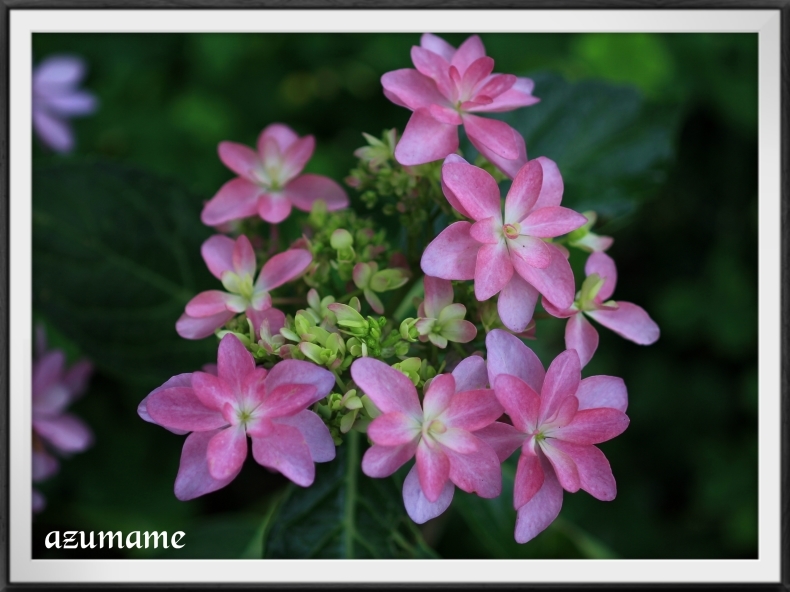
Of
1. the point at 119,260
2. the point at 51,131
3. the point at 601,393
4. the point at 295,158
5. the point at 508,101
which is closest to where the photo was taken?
the point at 601,393

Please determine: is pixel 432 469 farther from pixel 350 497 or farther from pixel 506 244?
pixel 350 497

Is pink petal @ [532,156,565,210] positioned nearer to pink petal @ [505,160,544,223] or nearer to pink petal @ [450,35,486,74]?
pink petal @ [505,160,544,223]

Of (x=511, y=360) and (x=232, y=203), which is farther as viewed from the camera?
(x=232, y=203)

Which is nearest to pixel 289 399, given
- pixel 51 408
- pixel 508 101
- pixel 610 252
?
pixel 508 101

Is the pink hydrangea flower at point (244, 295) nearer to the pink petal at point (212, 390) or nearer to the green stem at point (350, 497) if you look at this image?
the pink petal at point (212, 390)

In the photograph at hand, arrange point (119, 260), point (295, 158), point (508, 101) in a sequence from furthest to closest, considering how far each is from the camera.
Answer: point (119, 260)
point (295, 158)
point (508, 101)

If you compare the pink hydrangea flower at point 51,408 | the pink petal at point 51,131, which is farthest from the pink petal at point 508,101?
the pink petal at point 51,131
